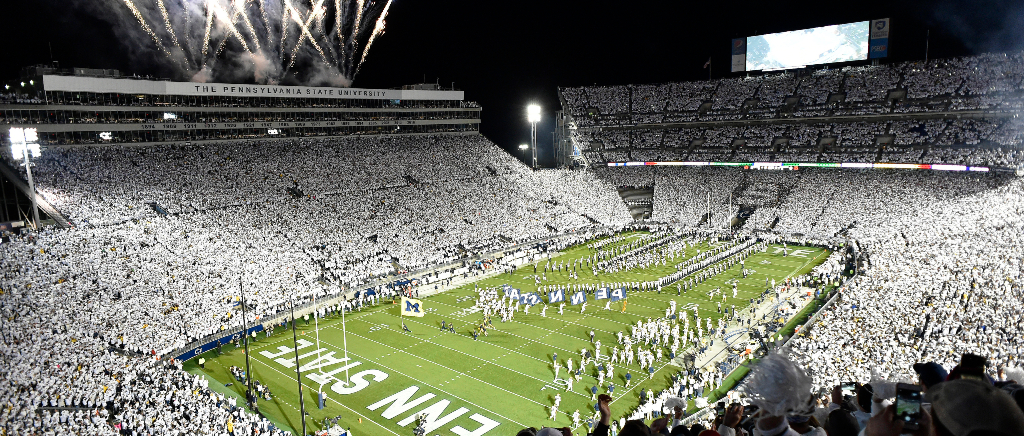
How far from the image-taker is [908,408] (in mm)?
2629

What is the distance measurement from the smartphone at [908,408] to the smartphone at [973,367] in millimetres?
1637

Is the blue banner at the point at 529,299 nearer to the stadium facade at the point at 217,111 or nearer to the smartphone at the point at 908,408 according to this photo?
the smartphone at the point at 908,408

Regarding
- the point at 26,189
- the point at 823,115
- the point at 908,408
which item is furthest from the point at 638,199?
the point at 908,408

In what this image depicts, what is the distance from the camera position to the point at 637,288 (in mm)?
30797

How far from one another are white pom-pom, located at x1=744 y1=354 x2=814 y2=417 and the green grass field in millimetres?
13679

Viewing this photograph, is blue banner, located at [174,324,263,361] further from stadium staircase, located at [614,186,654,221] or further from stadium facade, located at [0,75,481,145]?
stadium staircase, located at [614,186,654,221]

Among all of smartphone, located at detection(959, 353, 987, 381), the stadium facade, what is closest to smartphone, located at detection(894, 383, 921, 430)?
smartphone, located at detection(959, 353, 987, 381)

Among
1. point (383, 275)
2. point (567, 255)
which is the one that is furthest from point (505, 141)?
point (383, 275)

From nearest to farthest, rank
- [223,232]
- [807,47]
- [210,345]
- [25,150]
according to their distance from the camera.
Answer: [210,345], [25,150], [223,232], [807,47]

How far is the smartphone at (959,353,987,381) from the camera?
13.2 feet

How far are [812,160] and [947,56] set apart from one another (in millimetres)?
16658

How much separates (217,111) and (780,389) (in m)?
48.0

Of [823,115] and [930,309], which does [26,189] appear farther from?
[823,115]

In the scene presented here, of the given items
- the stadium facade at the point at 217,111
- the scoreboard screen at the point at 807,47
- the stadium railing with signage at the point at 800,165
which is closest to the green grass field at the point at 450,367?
the stadium facade at the point at 217,111
